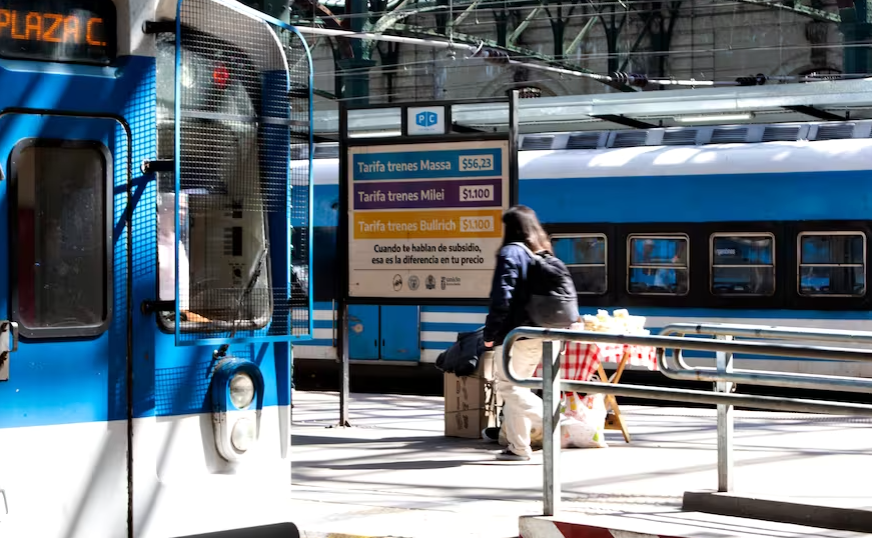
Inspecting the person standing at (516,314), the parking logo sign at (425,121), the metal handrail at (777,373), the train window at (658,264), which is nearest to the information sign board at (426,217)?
the parking logo sign at (425,121)

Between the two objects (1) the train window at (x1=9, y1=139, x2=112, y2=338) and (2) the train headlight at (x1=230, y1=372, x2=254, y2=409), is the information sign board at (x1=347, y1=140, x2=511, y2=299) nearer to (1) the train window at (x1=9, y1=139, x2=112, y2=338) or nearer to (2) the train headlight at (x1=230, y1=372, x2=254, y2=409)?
(2) the train headlight at (x1=230, y1=372, x2=254, y2=409)

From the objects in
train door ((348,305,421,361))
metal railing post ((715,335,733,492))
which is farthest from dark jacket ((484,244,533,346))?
train door ((348,305,421,361))

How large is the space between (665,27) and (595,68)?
6.58 feet

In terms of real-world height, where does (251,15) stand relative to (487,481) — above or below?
above

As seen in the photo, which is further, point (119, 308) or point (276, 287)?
point (276, 287)

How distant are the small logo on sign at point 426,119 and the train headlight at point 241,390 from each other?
5902 millimetres

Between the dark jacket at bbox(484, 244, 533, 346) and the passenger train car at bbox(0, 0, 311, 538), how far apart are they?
11.4 ft

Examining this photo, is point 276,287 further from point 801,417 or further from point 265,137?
point 801,417

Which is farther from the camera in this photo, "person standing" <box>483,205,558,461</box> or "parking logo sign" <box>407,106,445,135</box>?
"parking logo sign" <box>407,106,445,135</box>

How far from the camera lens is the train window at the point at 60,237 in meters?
4.66

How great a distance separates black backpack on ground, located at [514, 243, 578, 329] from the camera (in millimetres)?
8820

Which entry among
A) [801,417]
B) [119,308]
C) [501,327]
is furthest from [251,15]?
[801,417]

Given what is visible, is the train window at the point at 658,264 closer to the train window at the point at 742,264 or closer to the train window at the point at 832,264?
the train window at the point at 742,264

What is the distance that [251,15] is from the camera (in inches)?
206
